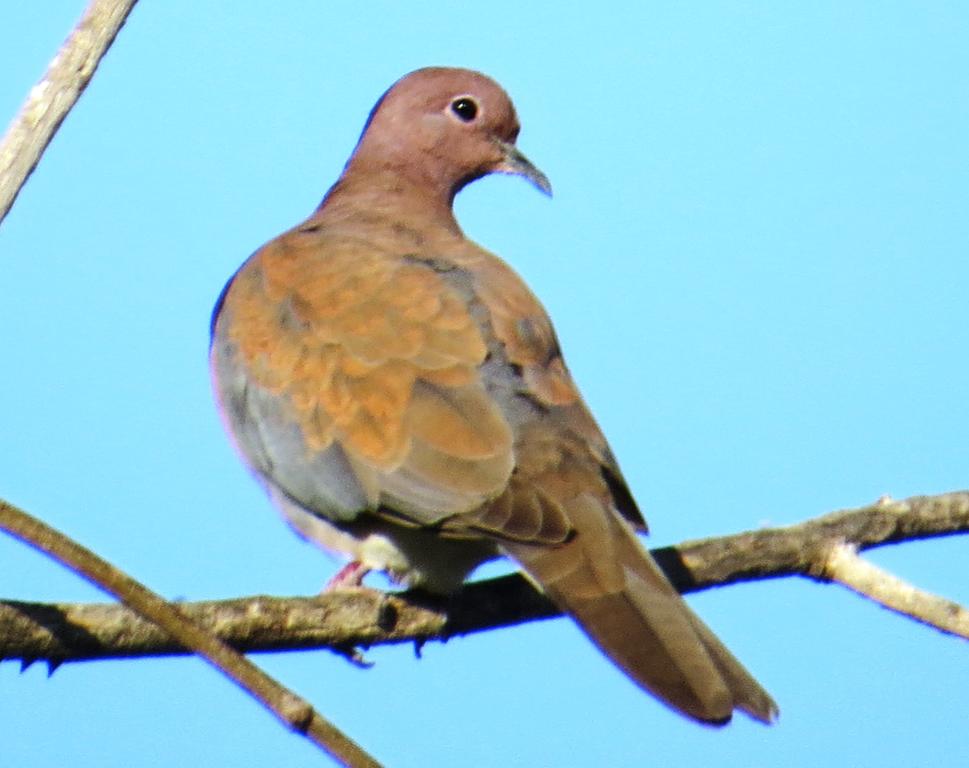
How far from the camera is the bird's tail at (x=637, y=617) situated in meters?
2.86

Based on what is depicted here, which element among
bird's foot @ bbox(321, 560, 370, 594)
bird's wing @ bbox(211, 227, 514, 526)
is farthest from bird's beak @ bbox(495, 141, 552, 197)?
bird's foot @ bbox(321, 560, 370, 594)

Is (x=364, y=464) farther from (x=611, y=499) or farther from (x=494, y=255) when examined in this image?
(x=494, y=255)

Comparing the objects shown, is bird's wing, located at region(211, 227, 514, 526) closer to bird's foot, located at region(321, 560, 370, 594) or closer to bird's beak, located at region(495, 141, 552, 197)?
bird's foot, located at region(321, 560, 370, 594)

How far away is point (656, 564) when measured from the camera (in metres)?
3.26

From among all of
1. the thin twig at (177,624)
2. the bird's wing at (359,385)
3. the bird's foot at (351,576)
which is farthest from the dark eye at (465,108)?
the thin twig at (177,624)

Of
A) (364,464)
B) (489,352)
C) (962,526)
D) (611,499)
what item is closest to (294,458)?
(364,464)

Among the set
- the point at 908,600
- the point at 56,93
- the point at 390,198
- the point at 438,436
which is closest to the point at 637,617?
the point at 908,600

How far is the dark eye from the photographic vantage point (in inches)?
199

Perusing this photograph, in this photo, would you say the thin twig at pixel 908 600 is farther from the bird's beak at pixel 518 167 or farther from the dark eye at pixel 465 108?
the dark eye at pixel 465 108

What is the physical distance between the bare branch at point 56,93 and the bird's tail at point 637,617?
112 cm

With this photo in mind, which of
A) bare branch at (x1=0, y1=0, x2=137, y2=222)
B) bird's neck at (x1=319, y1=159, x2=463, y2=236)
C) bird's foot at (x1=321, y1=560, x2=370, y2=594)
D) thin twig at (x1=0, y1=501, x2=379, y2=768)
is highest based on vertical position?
bare branch at (x1=0, y1=0, x2=137, y2=222)

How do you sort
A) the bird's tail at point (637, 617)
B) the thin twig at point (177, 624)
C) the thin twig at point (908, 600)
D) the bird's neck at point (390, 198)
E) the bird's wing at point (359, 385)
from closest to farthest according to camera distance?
1. the thin twig at point (177, 624)
2. the bird's tail at point (637, 617)
3. the thin twig at point (908, 600)
4. the bird's wing at point (359, 385)
5. the bird's neck at point (390, 198)

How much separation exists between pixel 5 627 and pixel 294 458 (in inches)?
42.2

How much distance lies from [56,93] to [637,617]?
139 cm
